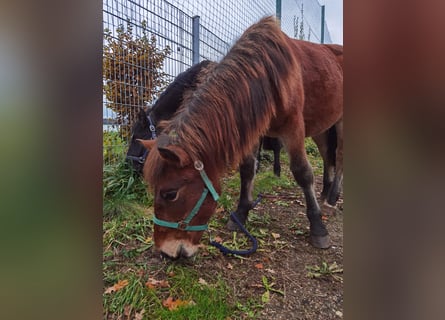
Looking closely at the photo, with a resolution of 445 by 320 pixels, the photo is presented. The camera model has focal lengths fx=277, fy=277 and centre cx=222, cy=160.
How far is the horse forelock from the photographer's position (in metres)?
1.04

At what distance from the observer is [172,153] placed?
939 mm

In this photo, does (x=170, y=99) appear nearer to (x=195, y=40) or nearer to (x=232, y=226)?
(x=195, y=40)

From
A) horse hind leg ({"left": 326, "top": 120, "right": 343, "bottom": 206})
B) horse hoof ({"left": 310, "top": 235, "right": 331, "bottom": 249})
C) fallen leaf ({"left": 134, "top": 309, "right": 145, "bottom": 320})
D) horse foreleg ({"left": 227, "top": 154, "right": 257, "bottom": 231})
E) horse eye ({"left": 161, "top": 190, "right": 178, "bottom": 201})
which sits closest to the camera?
fallen leaf ({"left": 134, "top": 309, "right": 145, "bottom": 320})

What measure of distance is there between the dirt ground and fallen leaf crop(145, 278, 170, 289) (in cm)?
13

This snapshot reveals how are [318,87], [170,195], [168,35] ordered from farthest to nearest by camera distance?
[168,35]
[318,87]
[170,195]

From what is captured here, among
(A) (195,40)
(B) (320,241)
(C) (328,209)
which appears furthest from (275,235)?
(A) (195,40)

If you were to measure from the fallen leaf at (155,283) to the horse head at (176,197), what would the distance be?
0.33ft

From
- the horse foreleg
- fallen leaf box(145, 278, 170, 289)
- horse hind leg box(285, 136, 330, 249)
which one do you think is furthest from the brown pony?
the horse foreleg

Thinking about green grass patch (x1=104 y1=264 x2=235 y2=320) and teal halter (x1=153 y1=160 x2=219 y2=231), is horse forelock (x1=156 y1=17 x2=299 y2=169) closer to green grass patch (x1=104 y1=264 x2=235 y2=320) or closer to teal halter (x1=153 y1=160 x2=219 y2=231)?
teal halter (x1=153 y1=160 x2=219 y2=231)

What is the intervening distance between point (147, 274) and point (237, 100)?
0.73 metres
